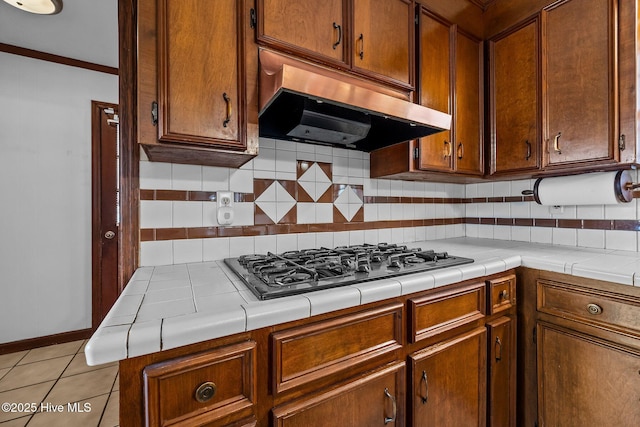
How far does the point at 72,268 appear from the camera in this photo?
2494 mm

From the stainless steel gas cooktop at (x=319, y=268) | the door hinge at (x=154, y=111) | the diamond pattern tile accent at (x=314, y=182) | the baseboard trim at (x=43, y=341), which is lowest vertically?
the baseboard trim at (x=43, y=341)

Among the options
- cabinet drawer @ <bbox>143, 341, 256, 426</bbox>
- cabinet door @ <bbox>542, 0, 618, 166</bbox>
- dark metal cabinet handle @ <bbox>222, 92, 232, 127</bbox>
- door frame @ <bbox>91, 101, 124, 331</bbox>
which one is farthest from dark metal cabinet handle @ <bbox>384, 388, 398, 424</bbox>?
door frame @ <bbox>91, 101, 124, 331</bbox>

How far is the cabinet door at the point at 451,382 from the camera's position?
3.26 feet

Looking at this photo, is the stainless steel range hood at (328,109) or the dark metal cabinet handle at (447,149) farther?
the dark metal cabinet handle at (447,149)

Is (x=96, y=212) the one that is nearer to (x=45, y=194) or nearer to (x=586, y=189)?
(x=45, y=194)

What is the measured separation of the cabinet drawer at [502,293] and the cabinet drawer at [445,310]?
6 cm

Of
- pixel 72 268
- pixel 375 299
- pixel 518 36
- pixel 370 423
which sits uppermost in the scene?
pixel 518 36

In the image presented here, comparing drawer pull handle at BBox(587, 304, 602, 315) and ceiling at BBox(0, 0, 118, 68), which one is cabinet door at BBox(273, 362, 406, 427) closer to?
drawer pull handle at BBox(587, 304, 602, 315)

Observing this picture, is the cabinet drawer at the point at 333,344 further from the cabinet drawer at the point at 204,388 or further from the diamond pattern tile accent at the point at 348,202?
the diamond pattern tile accent at the point at 348,202

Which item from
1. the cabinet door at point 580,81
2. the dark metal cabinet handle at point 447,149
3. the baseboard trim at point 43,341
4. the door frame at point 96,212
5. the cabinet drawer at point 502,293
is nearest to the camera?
the cabinet drawer at point 502,293

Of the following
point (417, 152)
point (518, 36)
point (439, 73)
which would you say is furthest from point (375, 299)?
point (518, 36)

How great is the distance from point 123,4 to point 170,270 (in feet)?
3.25

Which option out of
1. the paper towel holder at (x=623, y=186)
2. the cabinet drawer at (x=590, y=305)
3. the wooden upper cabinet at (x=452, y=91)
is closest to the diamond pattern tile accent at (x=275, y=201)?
the wooden upper cabinet at (x=452, y=91)

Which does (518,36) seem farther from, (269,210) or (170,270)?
(170,270)
